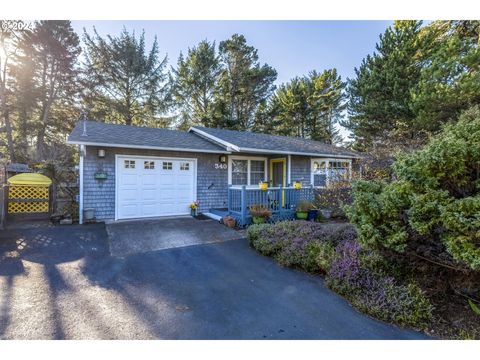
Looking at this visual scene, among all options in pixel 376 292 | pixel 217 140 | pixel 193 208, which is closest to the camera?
pixel 376 292

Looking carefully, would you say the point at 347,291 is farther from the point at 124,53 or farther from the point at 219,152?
the point at 124,53

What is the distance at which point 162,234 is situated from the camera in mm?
6141

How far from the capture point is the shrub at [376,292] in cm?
273

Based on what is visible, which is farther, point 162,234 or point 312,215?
point 312,215

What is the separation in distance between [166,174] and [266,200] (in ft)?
11.0

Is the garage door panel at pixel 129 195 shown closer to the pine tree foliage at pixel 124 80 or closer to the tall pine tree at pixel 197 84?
the pine tree foliage at pixel 124 80

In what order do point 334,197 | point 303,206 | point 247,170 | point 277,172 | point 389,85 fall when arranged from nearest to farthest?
1. point 303,206
2. point 334,197
3. point 247,170
4. point 277,172
5. point 389,85

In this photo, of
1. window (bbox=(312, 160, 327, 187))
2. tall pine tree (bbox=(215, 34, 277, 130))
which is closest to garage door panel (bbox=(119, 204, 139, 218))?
window (bbox=(312, 160, 327, 187))

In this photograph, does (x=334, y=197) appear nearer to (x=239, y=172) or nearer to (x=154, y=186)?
(x=239, y=172)

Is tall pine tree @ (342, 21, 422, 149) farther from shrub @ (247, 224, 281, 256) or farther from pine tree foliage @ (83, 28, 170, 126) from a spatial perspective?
pine tree foliage @ (83, 28, 170, 126)

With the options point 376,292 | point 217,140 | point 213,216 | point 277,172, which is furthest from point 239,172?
point 376,292

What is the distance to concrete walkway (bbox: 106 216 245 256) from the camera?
524 cm

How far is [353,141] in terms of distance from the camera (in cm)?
1703
